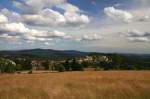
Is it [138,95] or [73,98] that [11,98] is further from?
[138,95]

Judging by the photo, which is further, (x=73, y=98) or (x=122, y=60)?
(x=122, y=60)

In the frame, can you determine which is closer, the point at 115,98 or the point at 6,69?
the point at 115,98

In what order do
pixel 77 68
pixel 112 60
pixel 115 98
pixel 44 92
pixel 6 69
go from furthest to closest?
pixel 6 69, pixel 112 60, pixel 77 68, pixel 44 92, pixel 115 98

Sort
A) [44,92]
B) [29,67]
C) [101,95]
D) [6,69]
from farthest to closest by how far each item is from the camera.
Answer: [29,67] → [6,69] → [44,92] → [101,95]

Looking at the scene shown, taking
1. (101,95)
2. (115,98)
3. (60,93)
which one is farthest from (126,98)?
(60,93)

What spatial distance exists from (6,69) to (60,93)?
9677 centimetres

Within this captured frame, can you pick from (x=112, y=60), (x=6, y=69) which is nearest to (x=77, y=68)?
(x=112, y=60)

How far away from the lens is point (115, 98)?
11.4 meters

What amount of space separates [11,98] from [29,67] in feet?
377

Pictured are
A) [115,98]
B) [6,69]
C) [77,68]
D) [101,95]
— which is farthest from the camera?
[6,69]

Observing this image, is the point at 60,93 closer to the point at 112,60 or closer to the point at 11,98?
the point at 11,98

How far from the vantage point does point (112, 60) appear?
98.4 meters

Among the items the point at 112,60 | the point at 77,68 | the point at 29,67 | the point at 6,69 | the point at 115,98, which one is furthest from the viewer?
the point at 29,67

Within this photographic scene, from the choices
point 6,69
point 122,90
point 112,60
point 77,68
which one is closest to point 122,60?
point 112,60
